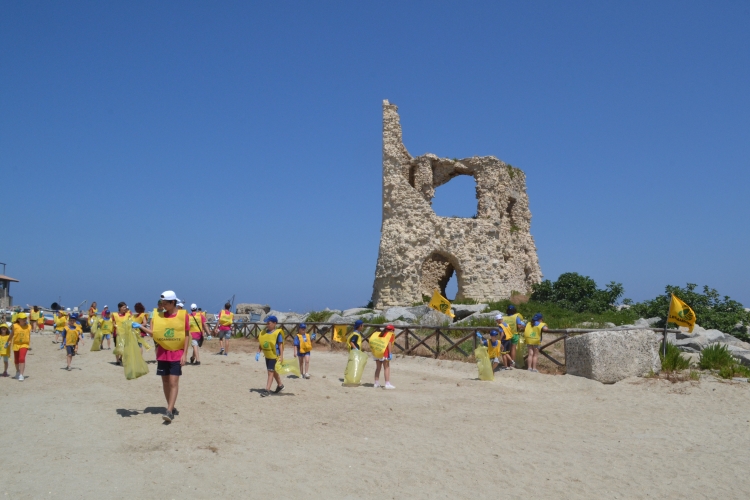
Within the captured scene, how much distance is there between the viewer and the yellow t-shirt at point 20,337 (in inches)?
458

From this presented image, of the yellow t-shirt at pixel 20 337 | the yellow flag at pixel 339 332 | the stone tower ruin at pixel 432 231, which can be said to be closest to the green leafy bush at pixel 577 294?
the stone tower ruin at pixel 432 231

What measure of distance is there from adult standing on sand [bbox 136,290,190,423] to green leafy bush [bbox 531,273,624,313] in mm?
19766

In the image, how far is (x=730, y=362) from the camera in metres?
12.5

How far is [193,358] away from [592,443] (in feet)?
30.5

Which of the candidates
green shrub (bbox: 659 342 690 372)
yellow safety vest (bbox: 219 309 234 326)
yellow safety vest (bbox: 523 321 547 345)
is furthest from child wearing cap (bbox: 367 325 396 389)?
yellow safety vest (bbox: 219 309 234 326)

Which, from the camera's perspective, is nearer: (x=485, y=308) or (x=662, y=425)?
(x=662, y=425)

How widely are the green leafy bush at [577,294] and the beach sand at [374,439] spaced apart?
44.3 feet

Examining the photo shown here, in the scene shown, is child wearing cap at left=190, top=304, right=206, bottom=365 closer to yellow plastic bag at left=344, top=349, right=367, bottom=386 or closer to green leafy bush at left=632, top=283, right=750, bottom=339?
yellow plastic bag at left=344, top=349, right=367, bottom=386

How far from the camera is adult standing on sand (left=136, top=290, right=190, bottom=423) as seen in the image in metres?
7.75

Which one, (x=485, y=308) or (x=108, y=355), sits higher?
(x=485, y=308)

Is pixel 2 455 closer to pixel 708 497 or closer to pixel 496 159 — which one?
pixel 708 497

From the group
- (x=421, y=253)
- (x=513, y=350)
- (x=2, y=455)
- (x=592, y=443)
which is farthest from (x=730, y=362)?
(x=421, y=253)

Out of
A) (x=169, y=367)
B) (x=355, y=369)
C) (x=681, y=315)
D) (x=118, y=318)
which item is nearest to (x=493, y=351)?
(x=355, y=369)

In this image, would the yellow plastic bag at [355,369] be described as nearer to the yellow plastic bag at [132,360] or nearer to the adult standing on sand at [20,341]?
the yellow plastic bag at [132,360]
